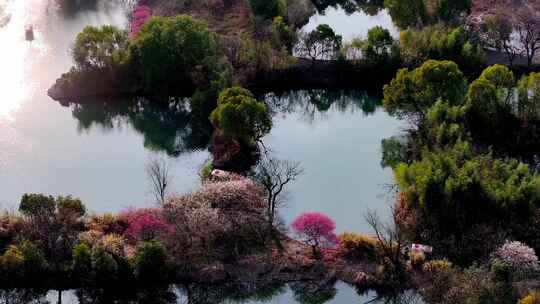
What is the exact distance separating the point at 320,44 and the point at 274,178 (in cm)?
1710

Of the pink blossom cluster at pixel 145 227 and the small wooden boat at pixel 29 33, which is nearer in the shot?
the pink blossom cluster at pixel 145 227

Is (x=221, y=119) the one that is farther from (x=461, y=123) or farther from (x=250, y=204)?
(x=461, y=123)

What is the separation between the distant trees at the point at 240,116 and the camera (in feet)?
147

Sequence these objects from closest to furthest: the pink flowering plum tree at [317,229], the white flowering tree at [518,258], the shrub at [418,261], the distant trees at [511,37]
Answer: the white flowering tree at [518,258], the shrub at [418,261], the pink flowering plum tree at [317,229], the distant trees at [511,37]

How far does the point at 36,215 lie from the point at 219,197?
907cm

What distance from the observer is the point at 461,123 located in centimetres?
4528

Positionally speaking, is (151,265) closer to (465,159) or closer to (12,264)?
(12,264)

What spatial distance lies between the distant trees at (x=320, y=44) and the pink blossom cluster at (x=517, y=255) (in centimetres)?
2452

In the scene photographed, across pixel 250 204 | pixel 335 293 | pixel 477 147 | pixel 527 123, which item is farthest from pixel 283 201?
pixel 527 123

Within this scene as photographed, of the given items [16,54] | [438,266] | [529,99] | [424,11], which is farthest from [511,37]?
[16,54]

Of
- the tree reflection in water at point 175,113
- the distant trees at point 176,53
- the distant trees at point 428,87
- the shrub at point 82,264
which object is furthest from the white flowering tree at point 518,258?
the distant trees at point 176,53

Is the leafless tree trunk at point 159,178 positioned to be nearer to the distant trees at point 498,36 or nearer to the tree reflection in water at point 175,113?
the tree reflection in water at point 175,113

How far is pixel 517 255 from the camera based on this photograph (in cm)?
3484

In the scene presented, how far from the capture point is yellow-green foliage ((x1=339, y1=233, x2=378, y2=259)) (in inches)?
1483
